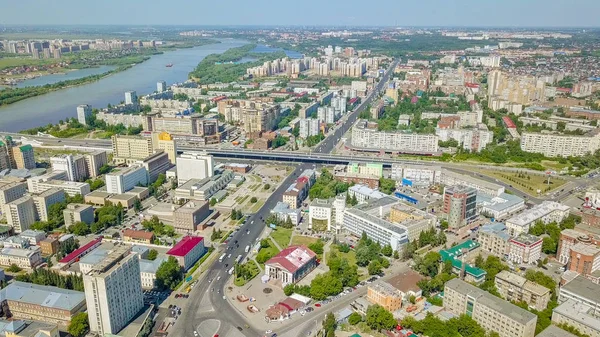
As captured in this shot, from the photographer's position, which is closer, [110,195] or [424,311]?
[424,311]

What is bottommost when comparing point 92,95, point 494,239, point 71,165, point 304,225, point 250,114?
point 304,225

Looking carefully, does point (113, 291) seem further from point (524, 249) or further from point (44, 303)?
point (524, 249)

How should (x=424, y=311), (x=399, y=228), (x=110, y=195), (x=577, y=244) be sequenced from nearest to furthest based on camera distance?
(x=424, y=311)
(x=577, y=244)
(x=399, y=228)
(x=110, y=195)

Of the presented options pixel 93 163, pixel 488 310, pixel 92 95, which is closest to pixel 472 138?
pixel 488 310

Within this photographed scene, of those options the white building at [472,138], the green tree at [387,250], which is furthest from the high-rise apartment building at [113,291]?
the white building at [472,138]

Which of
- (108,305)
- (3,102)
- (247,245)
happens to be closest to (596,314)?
(247,245)

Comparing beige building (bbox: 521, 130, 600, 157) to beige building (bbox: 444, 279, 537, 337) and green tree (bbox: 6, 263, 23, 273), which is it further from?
green tree (bbox: 6, 263, 23, 273)

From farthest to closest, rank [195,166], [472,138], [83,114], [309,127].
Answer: [83,114]
[309,127]
[472,138]
[195,166]

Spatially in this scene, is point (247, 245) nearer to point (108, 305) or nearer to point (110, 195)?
point (108, 305)
